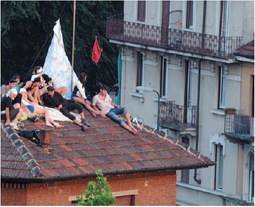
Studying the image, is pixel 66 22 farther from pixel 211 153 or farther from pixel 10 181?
pixel 10 181

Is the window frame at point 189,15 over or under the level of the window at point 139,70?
over

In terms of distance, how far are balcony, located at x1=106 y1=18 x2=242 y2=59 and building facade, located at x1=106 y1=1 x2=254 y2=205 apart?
3 cm

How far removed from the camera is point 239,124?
5641cm

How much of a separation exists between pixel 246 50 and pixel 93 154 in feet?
80.9

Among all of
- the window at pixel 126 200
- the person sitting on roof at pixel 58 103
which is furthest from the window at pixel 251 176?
the window at pixel 126 200

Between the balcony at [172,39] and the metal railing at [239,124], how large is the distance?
1901 mm

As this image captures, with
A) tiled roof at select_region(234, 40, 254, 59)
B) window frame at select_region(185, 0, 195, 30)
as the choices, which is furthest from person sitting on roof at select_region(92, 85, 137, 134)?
window frame at select_region(185, 0, 195, 30)

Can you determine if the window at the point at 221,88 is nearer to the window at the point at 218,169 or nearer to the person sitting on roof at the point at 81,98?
the window at the point at 218,169

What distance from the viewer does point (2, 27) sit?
65938mm

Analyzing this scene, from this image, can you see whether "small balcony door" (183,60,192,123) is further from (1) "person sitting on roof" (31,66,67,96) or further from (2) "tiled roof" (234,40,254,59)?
(1) "person sitting on roof" (31,66,67,96)

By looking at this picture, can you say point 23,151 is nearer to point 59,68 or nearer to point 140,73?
point 59,68

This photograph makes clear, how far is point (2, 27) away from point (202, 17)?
396 inches

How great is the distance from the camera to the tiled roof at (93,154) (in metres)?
30.8

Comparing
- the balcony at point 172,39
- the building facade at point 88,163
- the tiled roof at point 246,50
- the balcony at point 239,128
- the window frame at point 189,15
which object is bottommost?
the building facade at point 88,163
